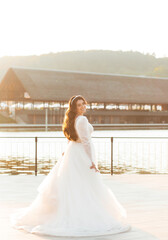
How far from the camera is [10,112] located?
2405 inches

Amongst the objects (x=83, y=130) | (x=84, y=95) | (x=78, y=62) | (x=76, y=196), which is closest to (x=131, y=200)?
(x=76, y=196)

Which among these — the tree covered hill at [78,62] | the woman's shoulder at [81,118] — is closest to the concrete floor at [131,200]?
the woman's shoulder at [81,118]

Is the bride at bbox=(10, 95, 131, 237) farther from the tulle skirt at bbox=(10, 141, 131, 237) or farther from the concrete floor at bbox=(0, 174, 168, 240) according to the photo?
the concrete floor at bbox=(0, 174, 168, 240)

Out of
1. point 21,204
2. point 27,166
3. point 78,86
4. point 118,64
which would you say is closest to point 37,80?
point 78,86

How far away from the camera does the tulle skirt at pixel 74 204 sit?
5.67m

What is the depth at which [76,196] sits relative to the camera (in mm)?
5812

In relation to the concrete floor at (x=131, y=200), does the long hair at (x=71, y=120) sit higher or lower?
higher

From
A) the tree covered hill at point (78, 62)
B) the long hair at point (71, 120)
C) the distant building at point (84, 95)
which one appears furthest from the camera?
the tree covered hill at point (78, 62)

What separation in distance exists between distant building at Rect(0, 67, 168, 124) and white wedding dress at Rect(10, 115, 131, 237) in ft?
171

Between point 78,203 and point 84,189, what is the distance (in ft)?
0.68

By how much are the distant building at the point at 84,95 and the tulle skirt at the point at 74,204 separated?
52.2 meters

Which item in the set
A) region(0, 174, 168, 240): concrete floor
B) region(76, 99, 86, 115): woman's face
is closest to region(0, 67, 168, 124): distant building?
region(0, 174, 168, 240): concrete floor

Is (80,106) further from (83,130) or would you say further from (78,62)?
(78,62)

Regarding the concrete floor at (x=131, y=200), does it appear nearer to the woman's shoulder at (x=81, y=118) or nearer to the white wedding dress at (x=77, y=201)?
the white wedding dress at (x=77, y=201)
